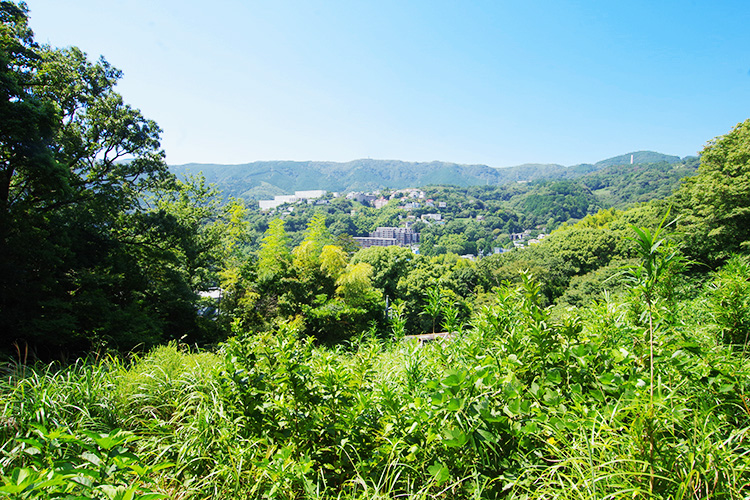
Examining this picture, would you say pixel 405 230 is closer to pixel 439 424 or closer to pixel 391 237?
pixel 391 237

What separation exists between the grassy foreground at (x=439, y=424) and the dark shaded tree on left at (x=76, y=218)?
288 cm

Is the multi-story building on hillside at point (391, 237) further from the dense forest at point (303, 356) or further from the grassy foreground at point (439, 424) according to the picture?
the grassy foreground at point (439, 424)

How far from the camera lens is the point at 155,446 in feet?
5.35

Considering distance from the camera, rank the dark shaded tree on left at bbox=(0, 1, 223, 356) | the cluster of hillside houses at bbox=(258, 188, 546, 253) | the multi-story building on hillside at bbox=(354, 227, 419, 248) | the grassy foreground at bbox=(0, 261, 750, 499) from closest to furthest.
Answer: the grassy foreground at bbox=(0, 261, 750, 499) < the dark shaded tree on left at bbox=(0, 1, 223, 356) < the cluster of hillside houses at bbox=(258, 188, 546, 253) < the multi-story building on hillside at bbox=(354, 227, 419, 248)

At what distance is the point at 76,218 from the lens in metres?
6.98

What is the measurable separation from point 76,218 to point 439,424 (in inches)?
349

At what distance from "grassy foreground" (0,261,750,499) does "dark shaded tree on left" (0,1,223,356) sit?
9.44 ft

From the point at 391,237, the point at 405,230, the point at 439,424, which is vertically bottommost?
the point at 391,237

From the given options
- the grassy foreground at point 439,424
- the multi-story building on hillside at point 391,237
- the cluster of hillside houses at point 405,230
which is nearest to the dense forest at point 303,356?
the grassy foreground at point 439,424

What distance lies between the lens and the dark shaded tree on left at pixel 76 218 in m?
5.31

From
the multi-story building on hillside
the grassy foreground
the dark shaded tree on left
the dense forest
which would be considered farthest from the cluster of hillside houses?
the grassy foreground

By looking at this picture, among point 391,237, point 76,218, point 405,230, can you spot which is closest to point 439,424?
point 76,218

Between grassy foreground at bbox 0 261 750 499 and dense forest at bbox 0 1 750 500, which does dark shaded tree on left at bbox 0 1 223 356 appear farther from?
grassy foreground at bbox 0 261 750 499

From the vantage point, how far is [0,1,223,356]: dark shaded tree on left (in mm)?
5309
